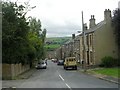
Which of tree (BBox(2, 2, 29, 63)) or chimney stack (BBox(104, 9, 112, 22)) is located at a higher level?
chimney stack (BBox(104, 9, 112, 22))

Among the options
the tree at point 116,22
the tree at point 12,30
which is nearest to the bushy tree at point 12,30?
the tree at point 12,30

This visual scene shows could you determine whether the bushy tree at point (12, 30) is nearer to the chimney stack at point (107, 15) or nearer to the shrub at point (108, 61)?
the shrub at point (108, 61)

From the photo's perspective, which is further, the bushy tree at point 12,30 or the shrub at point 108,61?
the shrub at point 108,61

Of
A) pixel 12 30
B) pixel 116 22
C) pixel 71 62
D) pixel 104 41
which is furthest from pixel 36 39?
pixel 12 30

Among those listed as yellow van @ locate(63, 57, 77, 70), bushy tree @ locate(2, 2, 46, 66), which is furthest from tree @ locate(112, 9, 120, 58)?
bushy tree @ locate(2, 2, 46, 66)

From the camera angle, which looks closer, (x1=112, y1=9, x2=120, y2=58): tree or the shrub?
the shrub

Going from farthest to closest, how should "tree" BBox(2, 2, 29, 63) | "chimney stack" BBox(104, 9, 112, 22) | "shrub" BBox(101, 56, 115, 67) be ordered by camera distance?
"chimney stack" BBox(104, 9, 112, 22)
"shrub" BBox(101, 56, 115, 67)
"tree" BBox(2, 2, 29, 63)

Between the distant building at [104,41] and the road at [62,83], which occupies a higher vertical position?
the distant building at [104,41]

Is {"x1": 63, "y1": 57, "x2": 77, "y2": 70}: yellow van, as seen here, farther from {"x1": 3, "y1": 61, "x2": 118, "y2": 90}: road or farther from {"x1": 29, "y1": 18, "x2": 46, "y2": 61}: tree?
{"x1": 3, "y1": 61, "x2": 118, "y2": 90}: road

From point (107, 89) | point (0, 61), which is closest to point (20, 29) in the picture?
point (0, 61)

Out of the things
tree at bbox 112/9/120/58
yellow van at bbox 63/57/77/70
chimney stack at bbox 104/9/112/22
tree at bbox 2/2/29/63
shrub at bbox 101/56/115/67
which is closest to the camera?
tree at bbox 2/2/29/63

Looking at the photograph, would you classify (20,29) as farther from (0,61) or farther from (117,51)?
(117,51)

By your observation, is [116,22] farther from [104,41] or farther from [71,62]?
[71,62]

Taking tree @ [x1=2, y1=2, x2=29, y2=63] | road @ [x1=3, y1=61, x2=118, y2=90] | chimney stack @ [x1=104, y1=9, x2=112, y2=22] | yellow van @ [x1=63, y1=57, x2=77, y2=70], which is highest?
chimney stack @ [x1=104, y1=9, x2=112, y2=22]
